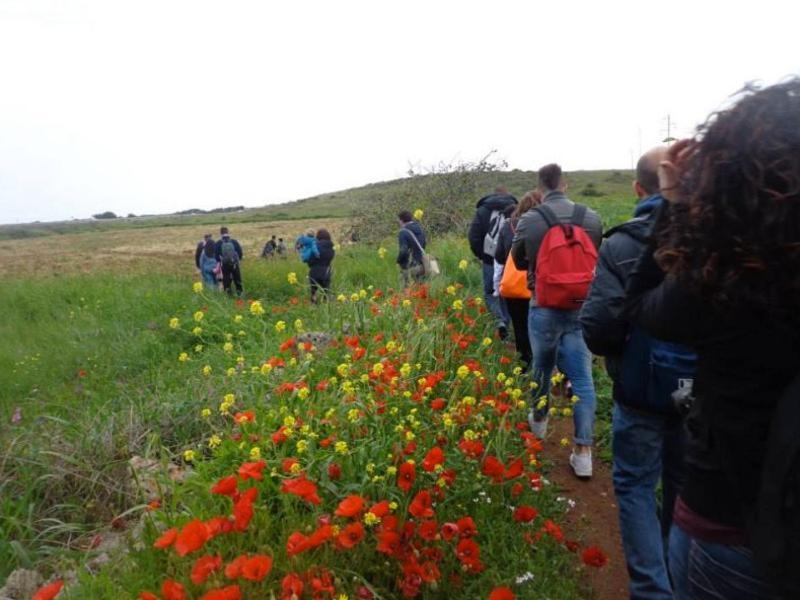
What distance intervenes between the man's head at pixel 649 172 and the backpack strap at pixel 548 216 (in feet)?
3.54

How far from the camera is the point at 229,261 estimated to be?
39.1 feet

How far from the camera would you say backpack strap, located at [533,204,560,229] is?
342cm

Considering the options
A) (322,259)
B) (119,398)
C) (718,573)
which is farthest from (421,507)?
(322,259)

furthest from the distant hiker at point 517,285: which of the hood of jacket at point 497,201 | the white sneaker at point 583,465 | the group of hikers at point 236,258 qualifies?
the group of hikers at point 236,258

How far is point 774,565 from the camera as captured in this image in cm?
108

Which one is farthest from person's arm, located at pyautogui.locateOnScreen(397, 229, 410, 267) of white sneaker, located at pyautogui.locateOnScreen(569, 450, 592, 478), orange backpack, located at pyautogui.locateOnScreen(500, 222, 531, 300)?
white sneaker, located at pyautogui.locateOnScreen(569, 450, 592, 478)

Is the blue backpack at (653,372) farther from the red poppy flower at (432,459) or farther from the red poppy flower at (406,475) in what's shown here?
the red poppy flower at (406,475)

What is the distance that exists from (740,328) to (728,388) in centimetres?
13

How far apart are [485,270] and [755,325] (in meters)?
4.94

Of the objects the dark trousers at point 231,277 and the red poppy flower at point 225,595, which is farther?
the dark trousers at point 231,277

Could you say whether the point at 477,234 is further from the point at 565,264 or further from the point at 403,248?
the point at 565,264

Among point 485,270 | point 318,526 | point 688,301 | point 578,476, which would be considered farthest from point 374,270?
point 688,301

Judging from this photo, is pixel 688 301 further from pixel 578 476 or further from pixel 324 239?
pixel 324 239

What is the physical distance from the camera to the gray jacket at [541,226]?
346 centimetres
